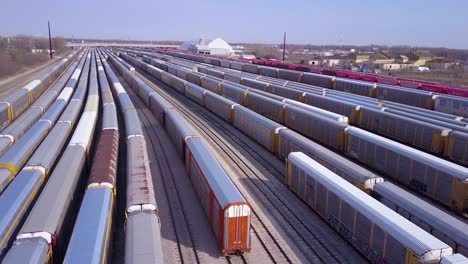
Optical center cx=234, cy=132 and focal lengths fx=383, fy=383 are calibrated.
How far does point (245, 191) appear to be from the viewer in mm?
24469

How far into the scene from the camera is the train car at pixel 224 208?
54.1 feet

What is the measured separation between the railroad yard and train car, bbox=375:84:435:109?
2.33m

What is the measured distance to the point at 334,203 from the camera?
18594mm

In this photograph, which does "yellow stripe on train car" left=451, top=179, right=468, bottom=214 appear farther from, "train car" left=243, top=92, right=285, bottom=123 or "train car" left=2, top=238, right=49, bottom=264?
"train car" left=243, top=92, right=285, bottom=123

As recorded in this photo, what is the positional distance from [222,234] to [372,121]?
77.9ft

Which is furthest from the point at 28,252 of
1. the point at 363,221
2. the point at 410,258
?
the point at 410,258

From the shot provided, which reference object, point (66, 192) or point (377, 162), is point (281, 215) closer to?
point (377, 162)

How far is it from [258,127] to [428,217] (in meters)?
18.8

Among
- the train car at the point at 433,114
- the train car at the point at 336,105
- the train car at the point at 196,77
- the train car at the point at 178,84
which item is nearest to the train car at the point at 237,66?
the train car at the point at 196,77

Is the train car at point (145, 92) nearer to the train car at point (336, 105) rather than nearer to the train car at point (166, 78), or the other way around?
the train car at point (166, 78)

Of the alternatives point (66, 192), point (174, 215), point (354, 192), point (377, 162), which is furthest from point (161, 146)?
point (354, 192)

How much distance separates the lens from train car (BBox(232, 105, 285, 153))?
3062cm

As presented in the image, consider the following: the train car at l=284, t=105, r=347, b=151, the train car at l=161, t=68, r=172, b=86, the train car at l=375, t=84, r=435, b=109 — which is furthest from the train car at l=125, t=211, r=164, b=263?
the train car at l=161, t=68, r=172, b=86

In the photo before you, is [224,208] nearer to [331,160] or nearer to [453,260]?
[453,260]
